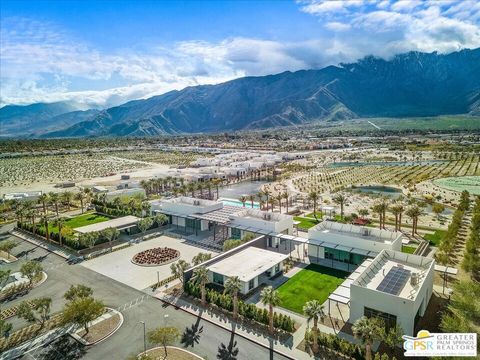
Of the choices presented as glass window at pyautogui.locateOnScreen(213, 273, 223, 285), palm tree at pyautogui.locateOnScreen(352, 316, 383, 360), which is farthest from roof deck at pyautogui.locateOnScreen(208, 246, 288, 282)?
palm tree at pyautogui.locateOnScreen(352, 316, 383, 360)

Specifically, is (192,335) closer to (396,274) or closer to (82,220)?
(396,274)

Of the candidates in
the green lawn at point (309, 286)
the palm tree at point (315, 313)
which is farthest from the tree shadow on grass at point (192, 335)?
the palm tree at point (315, 313)

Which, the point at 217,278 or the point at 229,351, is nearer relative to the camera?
the point at 229,351

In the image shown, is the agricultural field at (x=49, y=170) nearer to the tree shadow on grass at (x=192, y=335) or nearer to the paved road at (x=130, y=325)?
the paved road at (x=130, y=325)

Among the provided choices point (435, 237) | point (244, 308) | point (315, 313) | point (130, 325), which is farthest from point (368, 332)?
point (435, 237)

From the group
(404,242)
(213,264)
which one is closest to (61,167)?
(213,264)

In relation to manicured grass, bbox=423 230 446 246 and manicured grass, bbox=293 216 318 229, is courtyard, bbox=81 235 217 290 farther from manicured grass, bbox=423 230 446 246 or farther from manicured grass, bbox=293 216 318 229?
manicured grass, bbox=423 230 446 246
